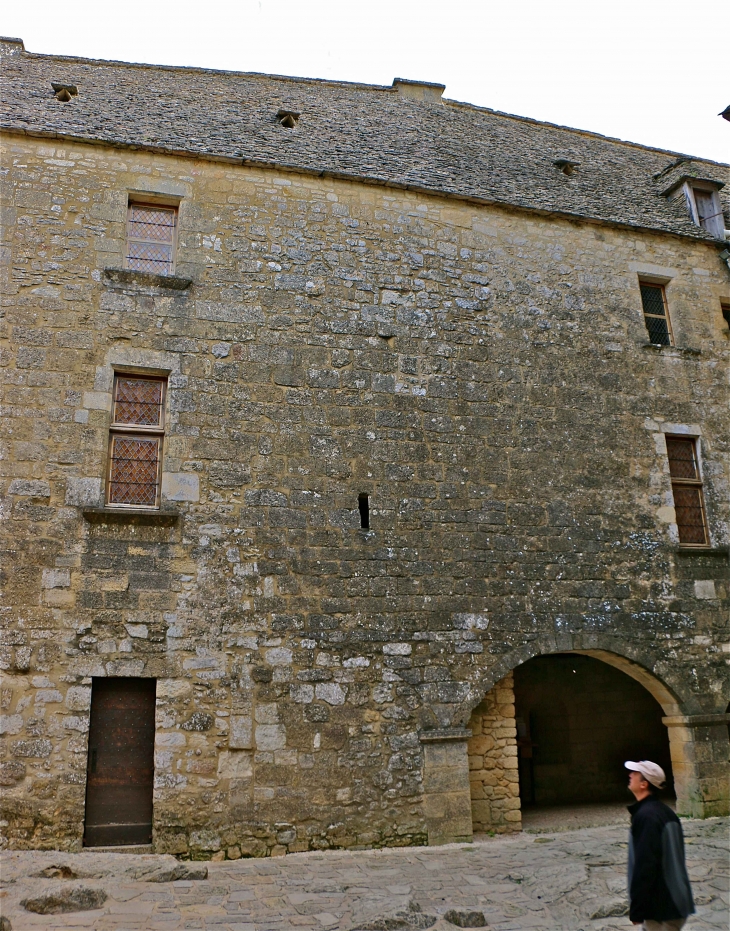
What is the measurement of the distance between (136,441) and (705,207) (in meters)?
8.37

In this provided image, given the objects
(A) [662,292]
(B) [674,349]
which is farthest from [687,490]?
(A) [662,292]

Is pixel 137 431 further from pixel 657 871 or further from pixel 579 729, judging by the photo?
pixel 579 729

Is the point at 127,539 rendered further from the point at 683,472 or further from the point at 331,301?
the point at 683,472

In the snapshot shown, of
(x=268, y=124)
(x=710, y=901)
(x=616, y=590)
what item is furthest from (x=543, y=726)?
(x=268, y=124)

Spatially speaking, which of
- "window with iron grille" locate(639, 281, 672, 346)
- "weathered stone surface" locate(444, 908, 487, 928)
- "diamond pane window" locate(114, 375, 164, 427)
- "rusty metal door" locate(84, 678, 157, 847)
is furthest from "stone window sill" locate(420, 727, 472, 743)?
"window with iron grille" locate(639, 281, 672, 346)

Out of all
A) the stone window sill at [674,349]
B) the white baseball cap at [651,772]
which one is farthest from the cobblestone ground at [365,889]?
the stone window sill at [674,349]

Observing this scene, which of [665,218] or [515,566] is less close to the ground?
[665,218]

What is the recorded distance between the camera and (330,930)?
4.62 m

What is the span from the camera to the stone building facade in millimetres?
6504

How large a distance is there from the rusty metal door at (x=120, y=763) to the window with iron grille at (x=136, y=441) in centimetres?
168

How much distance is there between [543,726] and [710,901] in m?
5.63

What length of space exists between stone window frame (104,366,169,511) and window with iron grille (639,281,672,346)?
595 cm

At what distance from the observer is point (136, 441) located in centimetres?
716

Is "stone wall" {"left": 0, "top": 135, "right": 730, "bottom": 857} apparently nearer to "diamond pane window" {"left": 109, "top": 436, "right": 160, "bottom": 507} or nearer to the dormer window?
"diamond pane window" {"left": 109, "top": 436, "right": 160, "bottom": 507}
